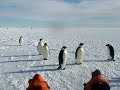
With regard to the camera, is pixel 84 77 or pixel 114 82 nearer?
pixel 114 82

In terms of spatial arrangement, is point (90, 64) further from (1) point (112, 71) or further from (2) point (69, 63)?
(1) point (112, 71)

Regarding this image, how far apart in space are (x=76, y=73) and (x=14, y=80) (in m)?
2.51

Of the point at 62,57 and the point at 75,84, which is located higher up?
the point at 62,57

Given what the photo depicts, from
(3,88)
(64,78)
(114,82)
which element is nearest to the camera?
(3,88)

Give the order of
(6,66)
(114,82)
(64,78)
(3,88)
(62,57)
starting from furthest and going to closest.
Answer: (6,66), (62,57), (64,78), (114,82), (3,88)

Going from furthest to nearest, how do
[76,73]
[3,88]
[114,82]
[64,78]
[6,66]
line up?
1. [6,66]
2. [76,73]
3. [64,78]
4. [114,82]
5. [3,88]

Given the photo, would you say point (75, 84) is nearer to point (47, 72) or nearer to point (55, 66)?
point (47, 72)

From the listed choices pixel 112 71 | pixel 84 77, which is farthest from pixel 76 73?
pixel 112 71

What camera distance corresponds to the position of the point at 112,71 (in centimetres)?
1080

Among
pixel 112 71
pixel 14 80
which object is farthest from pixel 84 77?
pixel 14 80

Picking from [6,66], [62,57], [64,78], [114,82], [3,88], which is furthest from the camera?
[6,66]

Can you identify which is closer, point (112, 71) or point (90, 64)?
point (112, 71)

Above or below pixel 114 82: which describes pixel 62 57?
above

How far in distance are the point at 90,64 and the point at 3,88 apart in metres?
5.36
